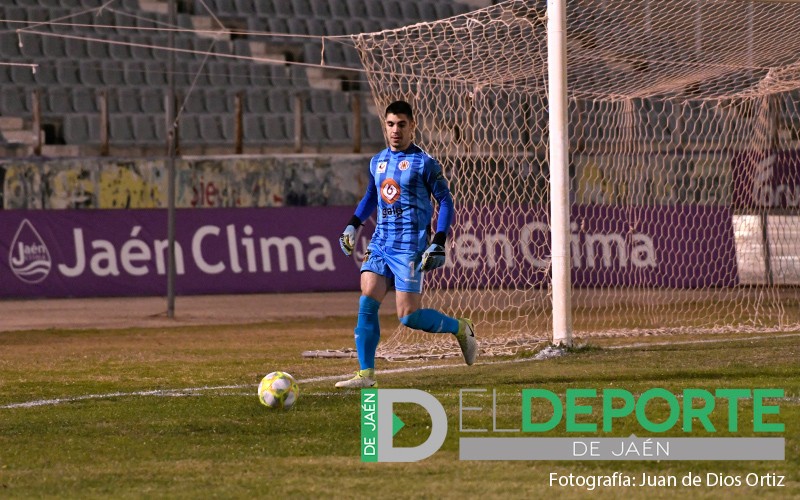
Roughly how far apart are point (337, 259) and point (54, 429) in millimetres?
11927

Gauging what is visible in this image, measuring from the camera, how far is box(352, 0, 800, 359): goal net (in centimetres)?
1196

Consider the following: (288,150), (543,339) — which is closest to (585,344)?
(543,339)

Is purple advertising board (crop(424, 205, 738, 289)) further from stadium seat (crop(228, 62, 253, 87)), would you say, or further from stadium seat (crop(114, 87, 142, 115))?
stadium seat (crop(114, 87, 142, 115))

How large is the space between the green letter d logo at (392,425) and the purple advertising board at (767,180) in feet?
34.1

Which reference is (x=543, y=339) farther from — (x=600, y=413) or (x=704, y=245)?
(x=704, y=245)

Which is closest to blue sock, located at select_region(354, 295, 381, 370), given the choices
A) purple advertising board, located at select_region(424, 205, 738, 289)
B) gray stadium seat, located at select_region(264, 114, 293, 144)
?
purple advertising board, located at select_region(424, 205, 738, 289)

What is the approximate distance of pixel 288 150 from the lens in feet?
67.4

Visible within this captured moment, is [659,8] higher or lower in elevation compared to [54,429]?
higher

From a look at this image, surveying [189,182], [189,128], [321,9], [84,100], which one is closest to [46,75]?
[84,100]

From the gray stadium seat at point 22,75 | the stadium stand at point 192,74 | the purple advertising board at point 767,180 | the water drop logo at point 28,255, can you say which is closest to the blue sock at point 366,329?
the purple advertising board at point 767,180

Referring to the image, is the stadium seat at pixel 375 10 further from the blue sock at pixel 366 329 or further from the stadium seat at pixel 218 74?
the blue sock at pixel 366 329

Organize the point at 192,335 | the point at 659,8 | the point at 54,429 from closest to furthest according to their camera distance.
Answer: the point at 54,429
the point at 659,8
the point at 192,335

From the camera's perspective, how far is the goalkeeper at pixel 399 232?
25.9 ft
